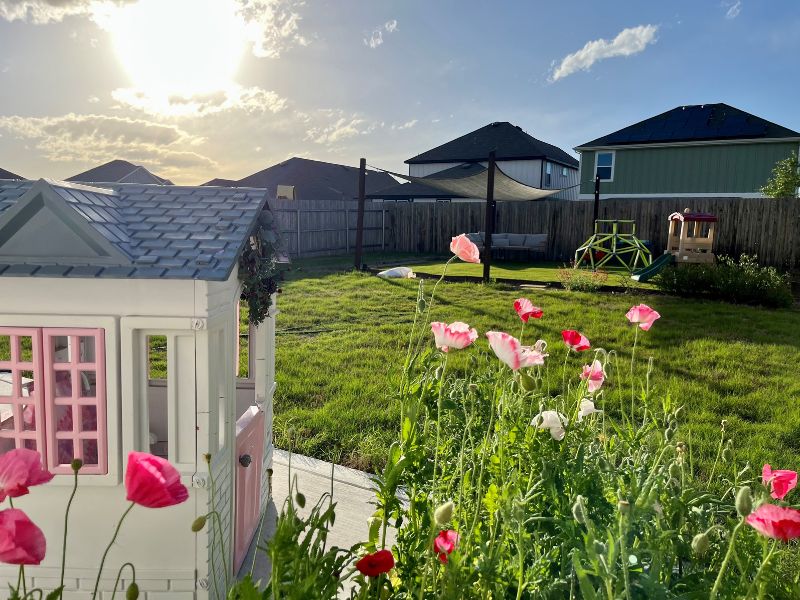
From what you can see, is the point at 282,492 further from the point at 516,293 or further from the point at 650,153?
the point at 650,153

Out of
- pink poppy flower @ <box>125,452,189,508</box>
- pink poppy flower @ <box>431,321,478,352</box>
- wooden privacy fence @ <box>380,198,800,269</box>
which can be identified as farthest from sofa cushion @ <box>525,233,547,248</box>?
pink poppy flower @ <box>125,452,189,508</box>

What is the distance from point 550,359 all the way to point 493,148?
75.5 feet

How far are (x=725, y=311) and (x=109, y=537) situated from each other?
8.52 meters

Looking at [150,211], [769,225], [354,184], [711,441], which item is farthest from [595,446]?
[354,184]

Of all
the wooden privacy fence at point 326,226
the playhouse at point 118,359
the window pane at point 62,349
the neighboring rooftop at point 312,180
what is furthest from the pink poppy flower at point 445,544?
the neighboring rooftop at point 312,180

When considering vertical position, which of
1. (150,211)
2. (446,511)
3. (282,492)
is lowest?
(282,492)

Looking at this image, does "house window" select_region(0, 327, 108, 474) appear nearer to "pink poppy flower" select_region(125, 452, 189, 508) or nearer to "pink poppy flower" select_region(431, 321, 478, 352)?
"pink poppy flower" select_region(125, 452, 189, 508)

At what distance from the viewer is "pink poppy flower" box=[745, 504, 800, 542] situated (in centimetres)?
116

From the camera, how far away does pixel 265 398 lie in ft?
10.9

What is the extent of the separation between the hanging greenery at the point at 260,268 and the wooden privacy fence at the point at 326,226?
46.1 ft

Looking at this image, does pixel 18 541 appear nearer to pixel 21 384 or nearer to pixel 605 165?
pixel 21 384

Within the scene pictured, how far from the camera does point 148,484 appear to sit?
4.20 ft

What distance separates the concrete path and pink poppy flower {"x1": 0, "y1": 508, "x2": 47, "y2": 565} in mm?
1808

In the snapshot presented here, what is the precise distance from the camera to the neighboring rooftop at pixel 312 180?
35000 millimetres
